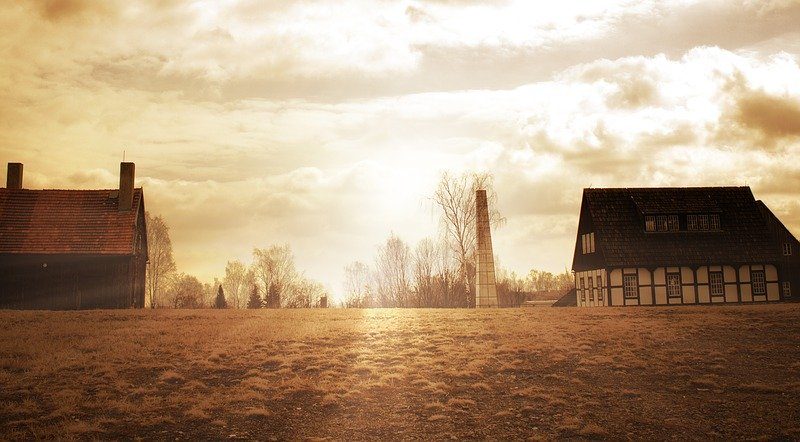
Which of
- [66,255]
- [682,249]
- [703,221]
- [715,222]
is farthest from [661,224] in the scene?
[66,255]

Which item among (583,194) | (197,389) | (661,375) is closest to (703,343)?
(661,375)

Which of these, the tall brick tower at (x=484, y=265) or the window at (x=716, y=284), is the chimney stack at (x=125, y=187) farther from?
the window at (x=716, y=284)

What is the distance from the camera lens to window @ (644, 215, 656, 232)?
45531 mm

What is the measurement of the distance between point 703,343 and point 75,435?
19198mm

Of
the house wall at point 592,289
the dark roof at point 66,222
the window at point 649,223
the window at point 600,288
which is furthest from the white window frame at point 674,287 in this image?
the dark roof at point 66,222

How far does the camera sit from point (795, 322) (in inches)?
1051

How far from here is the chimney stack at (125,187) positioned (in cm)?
4309

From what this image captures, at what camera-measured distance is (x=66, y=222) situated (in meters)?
41.5

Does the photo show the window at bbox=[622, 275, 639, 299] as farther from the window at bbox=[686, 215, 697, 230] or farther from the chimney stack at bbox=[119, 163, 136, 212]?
the chimney stack at bbox=[119, 163, 136, 212]

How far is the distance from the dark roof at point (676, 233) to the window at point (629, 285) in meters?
1.03

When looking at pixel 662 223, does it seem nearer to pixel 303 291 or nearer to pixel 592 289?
pixel 592 289

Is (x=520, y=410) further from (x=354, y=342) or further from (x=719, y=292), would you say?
(x=719, y=292)

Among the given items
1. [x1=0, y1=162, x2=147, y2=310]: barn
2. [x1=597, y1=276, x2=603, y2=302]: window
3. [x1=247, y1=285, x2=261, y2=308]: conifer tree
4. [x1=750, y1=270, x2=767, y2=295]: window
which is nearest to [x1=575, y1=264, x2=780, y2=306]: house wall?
[x1=750, y1=270, x2=767, y2=295]: window

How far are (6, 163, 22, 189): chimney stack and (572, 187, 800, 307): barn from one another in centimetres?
3964
